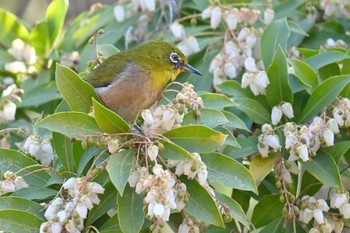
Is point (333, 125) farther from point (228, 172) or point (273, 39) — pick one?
point (273, 39)

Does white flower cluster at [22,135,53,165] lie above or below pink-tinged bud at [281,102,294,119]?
above

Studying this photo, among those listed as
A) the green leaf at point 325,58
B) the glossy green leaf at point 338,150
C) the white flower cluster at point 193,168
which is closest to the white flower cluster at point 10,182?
the white flower cluster at point 193,168

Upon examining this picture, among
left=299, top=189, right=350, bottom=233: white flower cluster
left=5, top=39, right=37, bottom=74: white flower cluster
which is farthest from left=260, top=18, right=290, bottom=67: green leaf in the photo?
left=5, top=39, right=37, bottom=74: white flower cluster

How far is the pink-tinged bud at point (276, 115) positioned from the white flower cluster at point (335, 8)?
155 centimetres

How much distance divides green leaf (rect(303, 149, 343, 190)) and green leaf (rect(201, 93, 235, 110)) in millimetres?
463

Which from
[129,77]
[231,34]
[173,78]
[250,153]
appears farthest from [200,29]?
[250,153]

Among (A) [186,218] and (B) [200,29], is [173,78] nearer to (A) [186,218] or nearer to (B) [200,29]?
(B) [200,29]

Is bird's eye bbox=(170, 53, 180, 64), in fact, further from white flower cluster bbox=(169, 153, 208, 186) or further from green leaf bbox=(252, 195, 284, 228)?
white flower cluster bbox=(169, 153, 208, 186)

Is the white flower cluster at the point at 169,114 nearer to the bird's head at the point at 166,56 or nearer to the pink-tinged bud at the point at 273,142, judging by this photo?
the pink-tinged bud at the point at 273,142

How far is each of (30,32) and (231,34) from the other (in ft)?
5.46

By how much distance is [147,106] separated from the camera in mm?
4422

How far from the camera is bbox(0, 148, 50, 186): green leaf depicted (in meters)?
3.87

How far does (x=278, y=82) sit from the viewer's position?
4273 millimetres

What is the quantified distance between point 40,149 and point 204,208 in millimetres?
967
